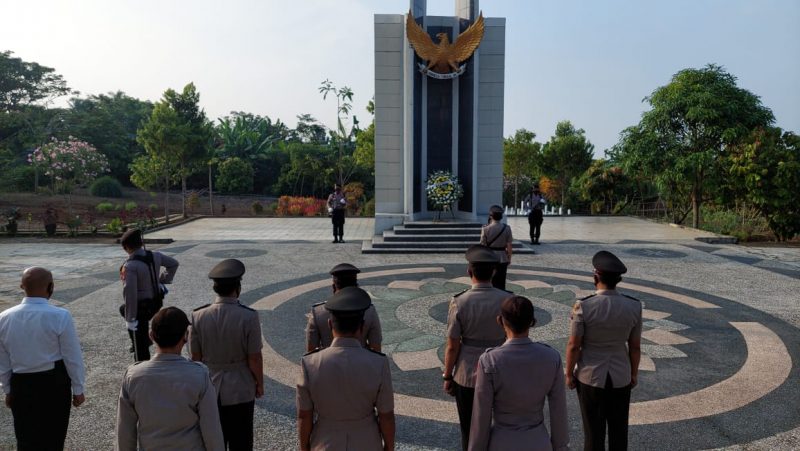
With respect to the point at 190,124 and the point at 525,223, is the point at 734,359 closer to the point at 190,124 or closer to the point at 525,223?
the point at 525,223

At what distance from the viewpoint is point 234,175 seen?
41719mm

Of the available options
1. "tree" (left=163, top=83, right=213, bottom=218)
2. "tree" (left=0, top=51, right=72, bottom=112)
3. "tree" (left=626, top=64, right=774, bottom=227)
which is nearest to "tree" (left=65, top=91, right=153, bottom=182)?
"tree" (left=0, top=51, right=72, bottom=112)

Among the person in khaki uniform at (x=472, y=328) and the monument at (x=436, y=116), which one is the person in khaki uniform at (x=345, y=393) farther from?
the monument at (x=436, y=116)

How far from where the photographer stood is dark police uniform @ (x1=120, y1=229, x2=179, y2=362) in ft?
19.9

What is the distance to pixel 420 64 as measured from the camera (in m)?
17.9

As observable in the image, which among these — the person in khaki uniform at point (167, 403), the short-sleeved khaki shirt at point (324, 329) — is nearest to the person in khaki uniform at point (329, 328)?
the short-sleeved khaki shirt at point (324, 329)

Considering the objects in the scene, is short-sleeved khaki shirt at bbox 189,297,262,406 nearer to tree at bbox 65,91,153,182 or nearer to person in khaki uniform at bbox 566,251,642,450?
person in khaki uniform at bbox 566,251,642,450

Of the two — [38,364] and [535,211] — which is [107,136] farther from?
[38,364]

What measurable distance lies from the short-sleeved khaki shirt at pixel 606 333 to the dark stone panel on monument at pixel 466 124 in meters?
14.0

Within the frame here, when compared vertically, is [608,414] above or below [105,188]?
below

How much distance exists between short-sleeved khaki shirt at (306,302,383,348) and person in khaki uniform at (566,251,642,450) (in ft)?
5.21

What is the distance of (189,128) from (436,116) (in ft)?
46.1

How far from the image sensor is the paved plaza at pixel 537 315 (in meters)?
5.34

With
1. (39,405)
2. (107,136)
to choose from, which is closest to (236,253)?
(39,405)
